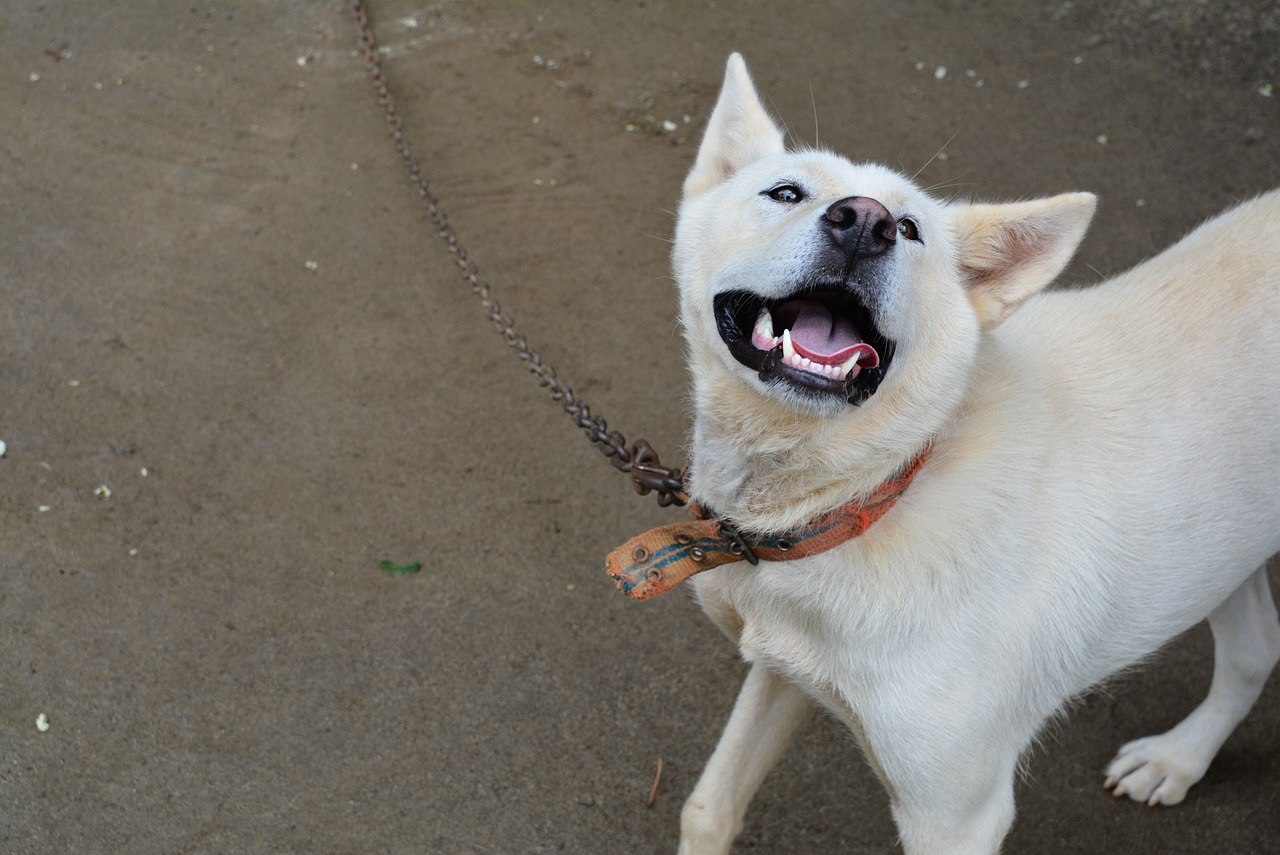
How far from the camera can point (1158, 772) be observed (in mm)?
3059

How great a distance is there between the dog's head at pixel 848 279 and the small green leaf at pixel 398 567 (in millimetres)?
1629

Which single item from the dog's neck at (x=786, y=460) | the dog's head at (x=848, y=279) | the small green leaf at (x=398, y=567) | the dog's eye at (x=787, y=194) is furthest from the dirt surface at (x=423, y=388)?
the dog's eye at (x=787, y=194)

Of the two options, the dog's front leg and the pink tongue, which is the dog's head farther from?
the dog's front leg

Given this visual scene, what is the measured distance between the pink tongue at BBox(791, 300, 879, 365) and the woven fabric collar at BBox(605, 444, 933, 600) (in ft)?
0.98

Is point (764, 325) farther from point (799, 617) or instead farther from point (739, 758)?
point (739, 758)

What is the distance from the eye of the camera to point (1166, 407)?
92.4 inches

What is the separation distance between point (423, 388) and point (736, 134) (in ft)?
6.61

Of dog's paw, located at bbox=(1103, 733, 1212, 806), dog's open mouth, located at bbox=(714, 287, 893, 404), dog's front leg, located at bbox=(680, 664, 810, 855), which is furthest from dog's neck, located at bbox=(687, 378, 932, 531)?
dog's paw, located at bbox=(1103, 733, 1212, 806)

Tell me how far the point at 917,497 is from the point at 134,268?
3.64m

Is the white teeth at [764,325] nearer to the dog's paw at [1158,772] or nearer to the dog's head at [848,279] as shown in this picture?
the dog's head at [848,279]

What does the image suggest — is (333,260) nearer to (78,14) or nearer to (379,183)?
(379,183)

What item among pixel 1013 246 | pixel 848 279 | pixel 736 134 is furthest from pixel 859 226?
pixel 736 134

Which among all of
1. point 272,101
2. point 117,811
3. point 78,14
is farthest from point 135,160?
point 117,811

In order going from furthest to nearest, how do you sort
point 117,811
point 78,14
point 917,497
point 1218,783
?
point 78,14, point 1218,783, point 117,811, point 917,497
